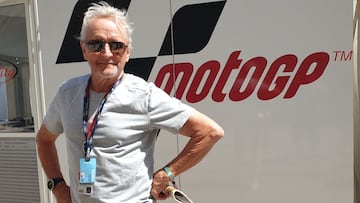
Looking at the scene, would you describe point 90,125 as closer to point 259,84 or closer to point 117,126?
point 117,126

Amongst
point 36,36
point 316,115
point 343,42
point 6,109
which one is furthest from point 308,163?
point 6,109

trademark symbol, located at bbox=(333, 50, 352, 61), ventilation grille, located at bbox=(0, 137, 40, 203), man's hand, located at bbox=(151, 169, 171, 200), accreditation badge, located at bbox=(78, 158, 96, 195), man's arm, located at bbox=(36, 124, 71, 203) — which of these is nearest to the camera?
accreditation badge, located at bbox=(78, 158, 96, 195)

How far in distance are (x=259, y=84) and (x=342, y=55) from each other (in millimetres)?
431

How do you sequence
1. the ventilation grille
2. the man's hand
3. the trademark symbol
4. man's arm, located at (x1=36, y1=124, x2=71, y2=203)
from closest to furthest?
the man's hand, man's arm, located at (x1=36, y1=124, x2=71, y2=203), the trademark symbol, the ventilation grille

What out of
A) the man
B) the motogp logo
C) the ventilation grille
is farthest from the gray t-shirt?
the ventilation grille

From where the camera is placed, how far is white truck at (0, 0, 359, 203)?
171 cm

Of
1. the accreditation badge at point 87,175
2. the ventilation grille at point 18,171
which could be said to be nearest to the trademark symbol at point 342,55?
the accreditation badge at point 87,175

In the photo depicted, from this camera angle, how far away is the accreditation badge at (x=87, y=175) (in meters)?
1.15

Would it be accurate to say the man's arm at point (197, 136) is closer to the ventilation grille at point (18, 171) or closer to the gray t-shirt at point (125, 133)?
the gray t-shirt at point (125, 133)

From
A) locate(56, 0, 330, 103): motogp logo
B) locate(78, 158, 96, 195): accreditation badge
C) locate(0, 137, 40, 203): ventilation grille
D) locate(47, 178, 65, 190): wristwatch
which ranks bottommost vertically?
locate(0, 137, 40, 203): ventilation grille

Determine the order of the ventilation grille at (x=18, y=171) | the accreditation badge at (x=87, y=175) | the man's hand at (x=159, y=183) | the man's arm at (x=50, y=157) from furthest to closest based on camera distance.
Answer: the ventilation grille at (x=18, y=171), the man's arm at (x=50, y=157), the man's hand at (x=159, y=183), the accreditation badge at (x=87, y=175)

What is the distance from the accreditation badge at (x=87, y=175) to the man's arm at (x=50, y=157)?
29 cm

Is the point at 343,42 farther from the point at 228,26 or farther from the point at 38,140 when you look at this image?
the point at 38,140

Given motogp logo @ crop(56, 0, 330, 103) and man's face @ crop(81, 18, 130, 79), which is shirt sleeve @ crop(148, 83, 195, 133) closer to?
man's face @ crop(81, 18, 130, 79)
